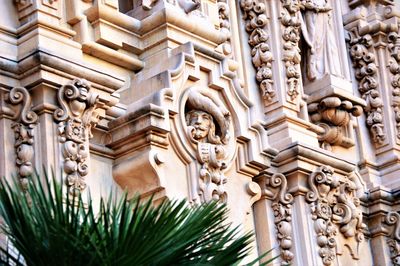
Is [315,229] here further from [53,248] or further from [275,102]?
[53,248]

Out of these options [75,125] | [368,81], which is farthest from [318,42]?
[75,125]

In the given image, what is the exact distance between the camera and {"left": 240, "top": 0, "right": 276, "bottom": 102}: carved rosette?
18406 millimetres

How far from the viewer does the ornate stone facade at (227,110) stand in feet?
48.3

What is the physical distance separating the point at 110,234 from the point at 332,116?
26.3 ft

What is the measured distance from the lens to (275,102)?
18.3 metres

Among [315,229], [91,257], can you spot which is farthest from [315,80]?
[91,257]

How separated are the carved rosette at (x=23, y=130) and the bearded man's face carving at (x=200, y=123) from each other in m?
2.08

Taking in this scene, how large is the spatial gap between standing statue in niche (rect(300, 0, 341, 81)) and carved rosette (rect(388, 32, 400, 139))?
1.25 m

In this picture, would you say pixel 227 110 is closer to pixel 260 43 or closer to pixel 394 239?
pixel 260 43

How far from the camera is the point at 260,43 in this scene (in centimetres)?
1867

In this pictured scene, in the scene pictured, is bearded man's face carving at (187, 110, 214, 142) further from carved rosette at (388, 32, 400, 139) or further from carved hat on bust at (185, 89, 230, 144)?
carved rosette at (388, 32, 400, 139)

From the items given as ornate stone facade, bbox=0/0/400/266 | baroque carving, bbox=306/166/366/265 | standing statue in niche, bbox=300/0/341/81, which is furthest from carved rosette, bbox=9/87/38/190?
standing statue in niche, bbox=300/0/341/81

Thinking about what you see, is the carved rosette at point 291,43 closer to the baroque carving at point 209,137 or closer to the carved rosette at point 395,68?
the carved rosette at point 395,68

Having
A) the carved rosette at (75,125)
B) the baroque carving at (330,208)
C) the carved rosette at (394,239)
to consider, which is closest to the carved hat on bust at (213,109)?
the carved rosette at (75,125)
